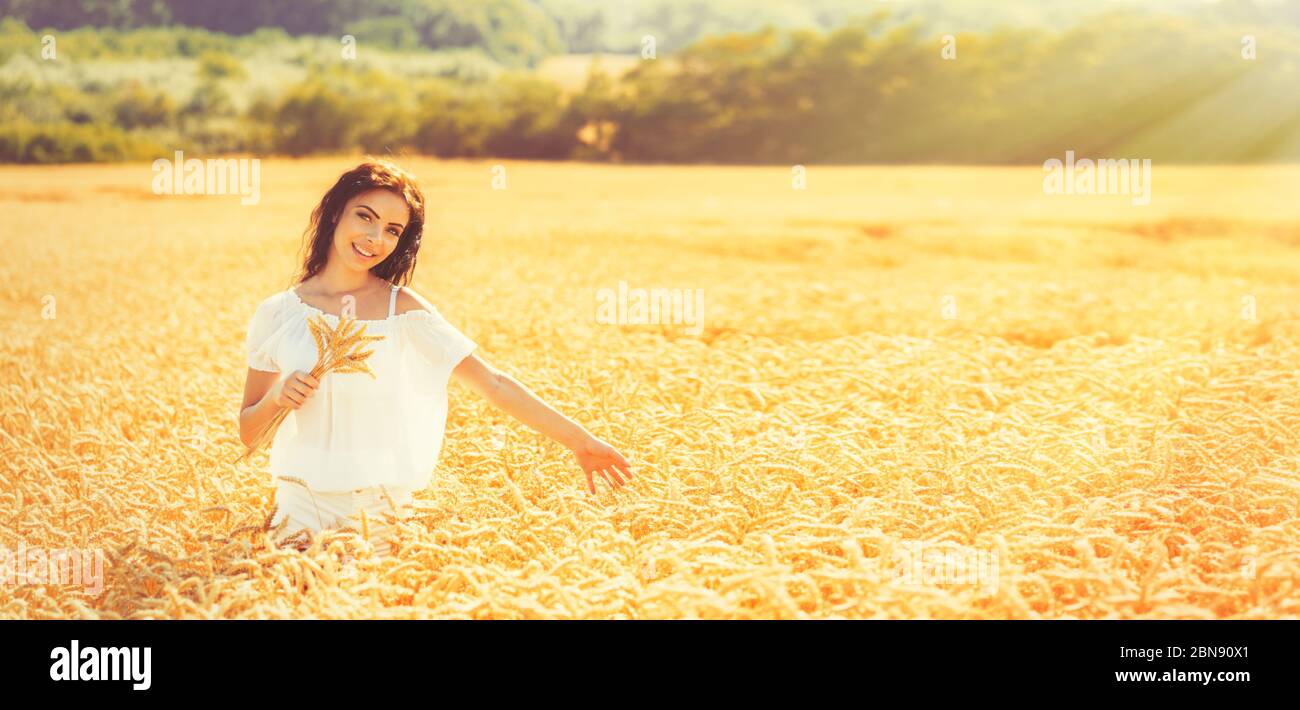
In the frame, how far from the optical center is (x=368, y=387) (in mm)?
3338

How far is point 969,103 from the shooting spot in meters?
44.1

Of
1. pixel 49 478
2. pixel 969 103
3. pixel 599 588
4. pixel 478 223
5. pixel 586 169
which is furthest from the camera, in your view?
pixel 969 103

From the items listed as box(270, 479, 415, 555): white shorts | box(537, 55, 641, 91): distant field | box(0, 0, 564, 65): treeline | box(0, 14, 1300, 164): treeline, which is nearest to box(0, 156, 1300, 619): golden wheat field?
box(270, 479, 415, 555): white shorts

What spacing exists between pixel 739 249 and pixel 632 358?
796cm

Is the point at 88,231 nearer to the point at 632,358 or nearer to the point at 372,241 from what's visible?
the point at 632,358

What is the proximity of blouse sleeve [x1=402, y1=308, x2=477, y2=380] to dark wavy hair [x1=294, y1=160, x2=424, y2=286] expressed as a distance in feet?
0.45

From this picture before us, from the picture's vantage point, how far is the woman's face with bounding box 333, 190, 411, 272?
3389 mm

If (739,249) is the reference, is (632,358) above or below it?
below

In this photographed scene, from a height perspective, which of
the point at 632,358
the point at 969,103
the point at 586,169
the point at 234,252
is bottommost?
the point at 632,358

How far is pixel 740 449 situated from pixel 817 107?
40741mm

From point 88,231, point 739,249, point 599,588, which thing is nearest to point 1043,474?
point 599,588

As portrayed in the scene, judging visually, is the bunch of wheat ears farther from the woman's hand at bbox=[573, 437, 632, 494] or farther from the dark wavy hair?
the woman's hand at bbox=[573, 437, 632, 494]

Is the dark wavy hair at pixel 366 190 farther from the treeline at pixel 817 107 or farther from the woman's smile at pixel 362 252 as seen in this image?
the treeline at pixel 817 107

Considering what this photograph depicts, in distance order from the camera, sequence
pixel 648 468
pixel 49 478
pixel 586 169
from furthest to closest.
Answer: pixel 586 169 → pixel 49 478 → pixel 648 468
